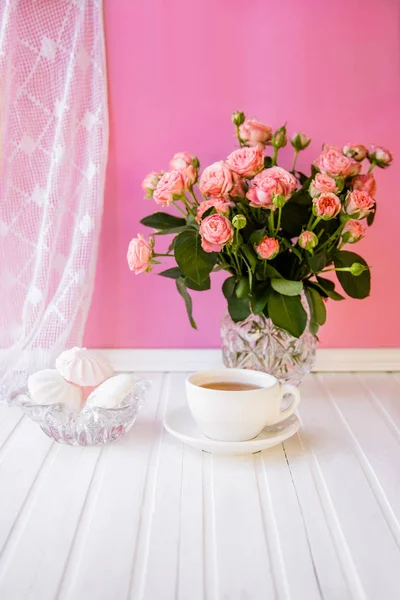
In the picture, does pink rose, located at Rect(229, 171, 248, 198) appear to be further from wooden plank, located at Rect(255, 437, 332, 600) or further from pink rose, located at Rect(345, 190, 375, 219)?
wooden plank, located at Rect(255, 437, 332, 600)

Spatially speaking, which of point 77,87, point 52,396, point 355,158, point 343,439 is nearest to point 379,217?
point 355,158

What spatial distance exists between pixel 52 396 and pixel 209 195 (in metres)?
0.42

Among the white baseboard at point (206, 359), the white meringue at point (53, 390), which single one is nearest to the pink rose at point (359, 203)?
the white baseboard at point (206, 359)

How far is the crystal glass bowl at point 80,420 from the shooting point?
917 millimetres

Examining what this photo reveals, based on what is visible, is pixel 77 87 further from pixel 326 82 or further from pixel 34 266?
pixel 326 82

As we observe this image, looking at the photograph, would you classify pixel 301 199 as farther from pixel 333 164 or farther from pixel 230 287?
pixel 230 287

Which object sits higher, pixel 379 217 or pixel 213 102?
pixel 213 102

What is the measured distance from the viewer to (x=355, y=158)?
1205 millimetres

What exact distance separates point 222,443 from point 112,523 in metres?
0.21

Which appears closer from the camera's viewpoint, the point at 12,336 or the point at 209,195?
the point at 209,195

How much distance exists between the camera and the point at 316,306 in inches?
45.8

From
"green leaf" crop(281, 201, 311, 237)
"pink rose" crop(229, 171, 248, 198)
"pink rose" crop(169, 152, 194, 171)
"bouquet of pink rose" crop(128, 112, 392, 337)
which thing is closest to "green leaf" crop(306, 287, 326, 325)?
"bouquet of pink rose" crop(128, 112, 392, 337)

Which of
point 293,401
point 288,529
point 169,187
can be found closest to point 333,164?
point 169,187

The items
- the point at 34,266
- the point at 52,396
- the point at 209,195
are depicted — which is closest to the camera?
the point at 52,396
